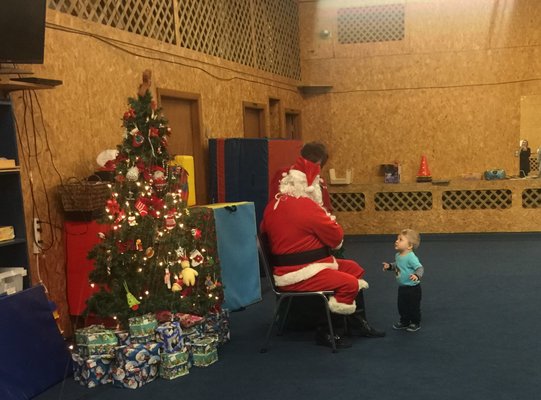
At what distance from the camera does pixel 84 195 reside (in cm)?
335

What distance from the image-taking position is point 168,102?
471 cm

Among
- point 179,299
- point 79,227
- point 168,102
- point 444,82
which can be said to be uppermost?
point 444,82

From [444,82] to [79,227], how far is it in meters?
5.45

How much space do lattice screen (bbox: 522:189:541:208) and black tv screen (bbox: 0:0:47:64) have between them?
5634mm

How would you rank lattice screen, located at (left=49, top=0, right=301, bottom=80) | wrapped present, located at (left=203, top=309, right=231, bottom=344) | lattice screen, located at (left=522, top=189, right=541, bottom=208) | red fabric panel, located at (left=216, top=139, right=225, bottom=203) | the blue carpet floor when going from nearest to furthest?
1. the blue carpet floor
2. wrapped present, located at (left=203, top=309, right=231, bottom=344)
3. lattice screen, located at (left=49, top=0, right=301, bottom=80)
4. red fabric panel, located at (left=216, top=139, right=225, bottom=203)
5. lattice screen, located at (left=522, top=189, right=541, bottom=208)

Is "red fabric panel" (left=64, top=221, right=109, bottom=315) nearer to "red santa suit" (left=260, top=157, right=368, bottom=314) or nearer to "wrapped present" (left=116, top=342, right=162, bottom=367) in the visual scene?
"wrapped present" (left=116, top=342, right=162, bottom=367)

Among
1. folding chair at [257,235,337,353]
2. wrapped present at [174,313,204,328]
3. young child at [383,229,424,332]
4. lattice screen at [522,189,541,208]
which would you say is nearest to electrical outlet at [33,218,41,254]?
wrapped present at [174,313,204,328]

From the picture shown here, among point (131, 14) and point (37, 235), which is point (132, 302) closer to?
point (37, 235)

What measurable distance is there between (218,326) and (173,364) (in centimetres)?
51

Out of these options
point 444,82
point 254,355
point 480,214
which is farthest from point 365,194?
point 254,355

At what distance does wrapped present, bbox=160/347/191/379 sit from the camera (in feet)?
9.81

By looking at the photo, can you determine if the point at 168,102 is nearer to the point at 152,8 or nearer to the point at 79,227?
the point at 152,8

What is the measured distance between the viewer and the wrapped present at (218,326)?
133 inches

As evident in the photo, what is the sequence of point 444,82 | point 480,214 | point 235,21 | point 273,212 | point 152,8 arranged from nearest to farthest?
point 273,212 < point 152,8 < point 235,21 < point 480,214 < point 444,82
